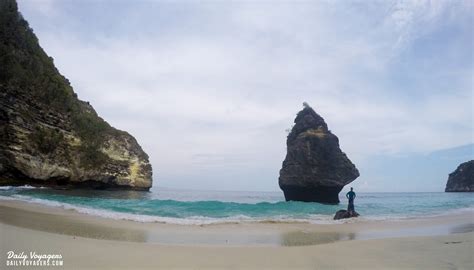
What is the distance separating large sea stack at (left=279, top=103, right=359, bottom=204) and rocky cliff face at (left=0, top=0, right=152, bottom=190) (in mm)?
30408

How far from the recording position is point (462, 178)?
9538 centimetres

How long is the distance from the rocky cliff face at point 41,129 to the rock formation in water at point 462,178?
9355 centimetres

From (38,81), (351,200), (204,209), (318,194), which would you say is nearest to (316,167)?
(318,194)

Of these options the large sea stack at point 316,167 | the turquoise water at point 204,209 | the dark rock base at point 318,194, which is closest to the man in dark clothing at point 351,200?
the turquoise water at point 204,209

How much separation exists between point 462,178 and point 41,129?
108m

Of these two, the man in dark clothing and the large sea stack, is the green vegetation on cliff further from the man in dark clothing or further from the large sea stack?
the man in dark clothing

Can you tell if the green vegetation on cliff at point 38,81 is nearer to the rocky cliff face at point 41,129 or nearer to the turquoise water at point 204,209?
the rocky cliff face at point 41,129

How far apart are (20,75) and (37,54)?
9990 mm

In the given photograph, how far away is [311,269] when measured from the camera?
4961 mm

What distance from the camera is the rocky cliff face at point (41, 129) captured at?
36.3 metres

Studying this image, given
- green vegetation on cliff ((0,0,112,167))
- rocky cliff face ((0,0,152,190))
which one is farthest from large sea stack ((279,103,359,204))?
green vegetation on cliff ((0,0,112,167))

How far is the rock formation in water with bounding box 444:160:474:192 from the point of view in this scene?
92.7 meters

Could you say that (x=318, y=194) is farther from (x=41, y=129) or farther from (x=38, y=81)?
(x=38, y=81)

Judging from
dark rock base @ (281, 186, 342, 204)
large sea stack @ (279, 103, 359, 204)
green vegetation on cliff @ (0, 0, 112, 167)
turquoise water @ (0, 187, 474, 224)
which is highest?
green vegetation on cliff @ (0, 0, 112, 167)
